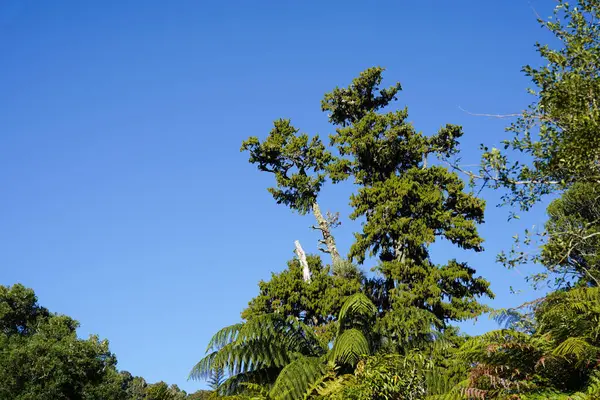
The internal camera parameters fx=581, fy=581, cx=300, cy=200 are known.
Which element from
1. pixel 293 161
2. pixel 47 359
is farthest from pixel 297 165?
pixel 47 359

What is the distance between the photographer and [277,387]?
8.10 meters

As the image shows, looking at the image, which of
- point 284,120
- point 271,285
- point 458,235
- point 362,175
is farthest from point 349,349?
point 284,120

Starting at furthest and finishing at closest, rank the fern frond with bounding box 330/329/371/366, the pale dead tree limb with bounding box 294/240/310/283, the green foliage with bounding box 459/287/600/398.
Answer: the pale dead tree limb with bounding box 294/240/310/283, the fern frond with bounding box 330/329/371/366, the green foliage with bounding box 459/287/600/398

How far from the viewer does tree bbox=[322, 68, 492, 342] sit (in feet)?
59.0

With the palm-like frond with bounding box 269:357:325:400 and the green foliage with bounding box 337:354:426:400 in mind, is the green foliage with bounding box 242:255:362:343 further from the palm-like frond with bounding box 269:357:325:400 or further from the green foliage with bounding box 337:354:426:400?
the green foliage with bounding box 337:354:426:400

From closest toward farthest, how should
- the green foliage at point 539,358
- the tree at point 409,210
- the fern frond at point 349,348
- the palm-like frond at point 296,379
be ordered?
1. the green foliage at point 539,358
2. the palm-like frond at point 296,379
3. the fern frond at point 349,348
4. the tree at point 409,210

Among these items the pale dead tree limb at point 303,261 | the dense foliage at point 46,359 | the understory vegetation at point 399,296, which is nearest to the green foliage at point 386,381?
the understory vegetation at point 399,296

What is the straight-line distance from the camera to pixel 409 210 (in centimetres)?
1938

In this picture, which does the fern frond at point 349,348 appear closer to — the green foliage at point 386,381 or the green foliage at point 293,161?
the green foliage at point 386,381

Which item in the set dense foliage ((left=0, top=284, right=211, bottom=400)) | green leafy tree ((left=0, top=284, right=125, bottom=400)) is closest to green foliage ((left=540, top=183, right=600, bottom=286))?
dense foliage ((left=0, top=284, right=211, bottom=400))

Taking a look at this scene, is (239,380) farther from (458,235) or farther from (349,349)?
(458,235)

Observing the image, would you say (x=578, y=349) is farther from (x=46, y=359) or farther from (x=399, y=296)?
(x=46, y=359)

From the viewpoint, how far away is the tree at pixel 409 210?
18.0m

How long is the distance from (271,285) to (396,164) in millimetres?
6701
